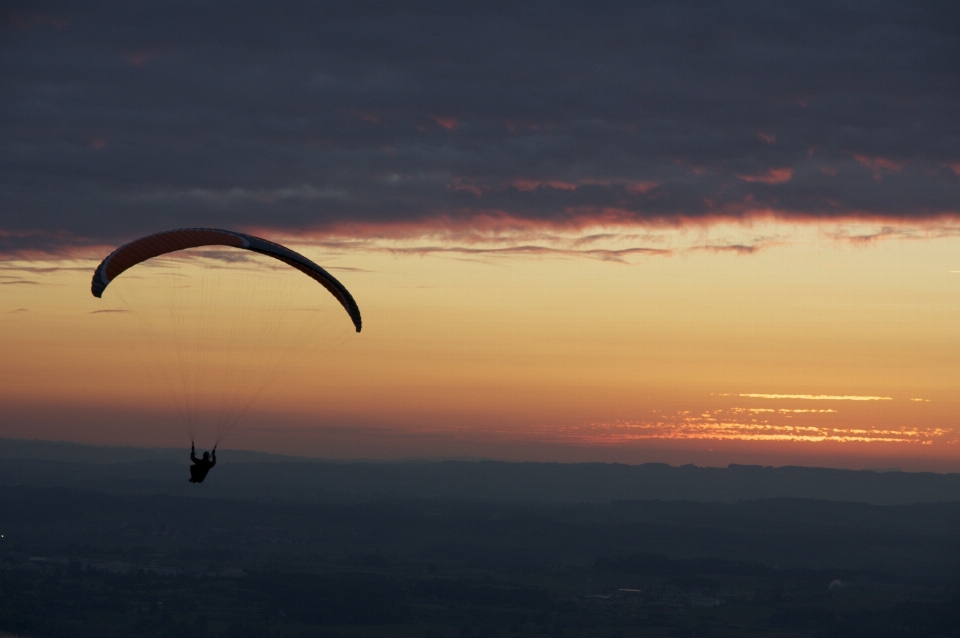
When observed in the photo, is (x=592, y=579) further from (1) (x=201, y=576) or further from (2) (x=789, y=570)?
(1) (x=201, y=576)

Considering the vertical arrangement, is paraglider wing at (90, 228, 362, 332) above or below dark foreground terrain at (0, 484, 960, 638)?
above

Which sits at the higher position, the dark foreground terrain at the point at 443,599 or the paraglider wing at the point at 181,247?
the paraglider wing at the point at 181,247

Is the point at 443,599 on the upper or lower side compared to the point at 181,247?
lower

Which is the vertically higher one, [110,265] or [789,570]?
[110,265]

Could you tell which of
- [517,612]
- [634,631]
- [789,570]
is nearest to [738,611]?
[634,631]

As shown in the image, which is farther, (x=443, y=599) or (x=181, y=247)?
(x=443, y=599)

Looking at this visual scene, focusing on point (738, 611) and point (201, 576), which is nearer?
point (738, 611)

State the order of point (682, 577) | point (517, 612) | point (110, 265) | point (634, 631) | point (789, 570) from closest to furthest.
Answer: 1. point (110, 265)
2. point (634, 631)
3. point (517, 612)
4. point (682, 577)
5. point (789, 570)

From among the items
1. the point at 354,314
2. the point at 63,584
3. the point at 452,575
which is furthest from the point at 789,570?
the point at 354,314

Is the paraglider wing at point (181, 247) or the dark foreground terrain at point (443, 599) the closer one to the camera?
the paraglider wing at point (181, 247)

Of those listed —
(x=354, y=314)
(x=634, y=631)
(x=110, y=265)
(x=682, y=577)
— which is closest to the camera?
(x=110, y=265)

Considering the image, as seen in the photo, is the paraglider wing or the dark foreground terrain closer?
the paraglider wing
